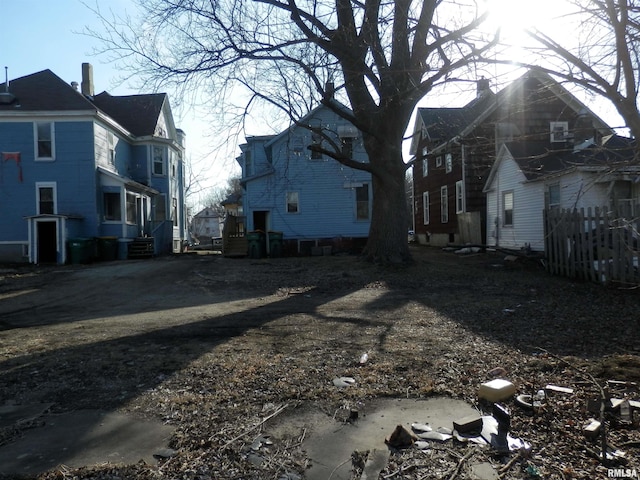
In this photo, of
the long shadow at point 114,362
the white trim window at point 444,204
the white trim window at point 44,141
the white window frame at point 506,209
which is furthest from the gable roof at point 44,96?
the white trim window at point 444,204

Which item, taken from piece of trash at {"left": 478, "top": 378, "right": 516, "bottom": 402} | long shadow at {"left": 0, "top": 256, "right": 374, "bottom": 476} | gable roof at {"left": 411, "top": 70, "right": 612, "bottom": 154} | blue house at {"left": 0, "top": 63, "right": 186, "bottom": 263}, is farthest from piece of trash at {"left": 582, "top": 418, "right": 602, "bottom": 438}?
blue house at {"left": 0, "top": 63, "right": 186, "bottom": 263}

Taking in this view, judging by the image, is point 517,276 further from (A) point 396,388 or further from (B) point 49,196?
(B) point 49,196

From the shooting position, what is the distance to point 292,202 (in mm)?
24531

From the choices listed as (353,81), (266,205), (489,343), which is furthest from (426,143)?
(489,343)

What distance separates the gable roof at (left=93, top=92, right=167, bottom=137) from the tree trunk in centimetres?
1683

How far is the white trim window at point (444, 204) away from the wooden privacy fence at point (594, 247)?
13.7 meters

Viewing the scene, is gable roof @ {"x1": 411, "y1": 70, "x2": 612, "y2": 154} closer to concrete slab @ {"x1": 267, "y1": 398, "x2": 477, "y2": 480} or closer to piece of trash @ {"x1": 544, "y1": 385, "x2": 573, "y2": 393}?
piece of trash @ {"x1": 544, "y1": 385, "x2": 573, "y2": 393}

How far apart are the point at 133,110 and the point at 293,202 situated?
1164 cm

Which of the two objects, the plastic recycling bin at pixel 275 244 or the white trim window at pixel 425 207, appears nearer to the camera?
the plastic recycling bin at pixel 275 244

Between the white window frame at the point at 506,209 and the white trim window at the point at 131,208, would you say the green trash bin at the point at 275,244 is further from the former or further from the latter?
the white window frame at the point at 506,209

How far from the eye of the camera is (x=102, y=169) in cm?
2159

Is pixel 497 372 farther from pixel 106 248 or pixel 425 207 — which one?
pixel 425 207

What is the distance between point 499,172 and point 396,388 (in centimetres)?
1909

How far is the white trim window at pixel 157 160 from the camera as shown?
87.9 ft
